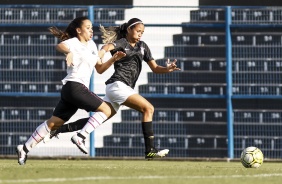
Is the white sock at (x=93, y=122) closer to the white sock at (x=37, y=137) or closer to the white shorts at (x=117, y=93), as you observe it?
the white sock at (x=37, y=137)

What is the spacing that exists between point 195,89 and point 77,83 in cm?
734

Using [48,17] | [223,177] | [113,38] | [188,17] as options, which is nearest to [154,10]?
[188,17]

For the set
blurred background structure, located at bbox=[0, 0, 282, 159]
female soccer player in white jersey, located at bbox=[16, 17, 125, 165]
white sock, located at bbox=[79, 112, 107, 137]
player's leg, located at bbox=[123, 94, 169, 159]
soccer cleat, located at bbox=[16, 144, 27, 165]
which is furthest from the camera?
blurred background structure, located at bbox=[0, 0, 282, 159]

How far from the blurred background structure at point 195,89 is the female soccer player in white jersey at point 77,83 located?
21.3 feet

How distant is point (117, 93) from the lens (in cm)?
1369

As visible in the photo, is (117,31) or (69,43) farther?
(117,31)

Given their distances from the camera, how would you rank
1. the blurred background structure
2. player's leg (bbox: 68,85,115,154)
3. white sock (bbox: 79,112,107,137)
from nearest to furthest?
player's leg (bbox: 68,85,115,154), white sock (bbox: 79,112,107,137), the blurred background structure

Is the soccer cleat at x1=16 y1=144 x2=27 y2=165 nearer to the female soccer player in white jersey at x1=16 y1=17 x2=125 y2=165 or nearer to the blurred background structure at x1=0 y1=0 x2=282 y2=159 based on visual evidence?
the female soccer player in white jersey at x1=16 y1=17 x2=125 y2=165

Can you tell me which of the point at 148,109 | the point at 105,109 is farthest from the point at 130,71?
the point at 105,109

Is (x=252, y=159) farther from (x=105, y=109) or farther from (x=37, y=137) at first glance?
(x=37, y=137)

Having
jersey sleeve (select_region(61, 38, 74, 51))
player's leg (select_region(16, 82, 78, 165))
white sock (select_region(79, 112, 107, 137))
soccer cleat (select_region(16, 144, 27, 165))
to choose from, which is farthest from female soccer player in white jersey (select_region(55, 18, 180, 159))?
Result: soccer cleat (select_region(16, 144, 27, 165))

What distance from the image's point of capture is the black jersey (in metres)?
13.9

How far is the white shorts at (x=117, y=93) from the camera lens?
1366 cm

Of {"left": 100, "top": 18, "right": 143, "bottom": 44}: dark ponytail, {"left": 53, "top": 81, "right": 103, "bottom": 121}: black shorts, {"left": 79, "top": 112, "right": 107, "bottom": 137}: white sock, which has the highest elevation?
{"left": 100, "top": 18, "right": 143, "bottom": 44}: dark ponytail
